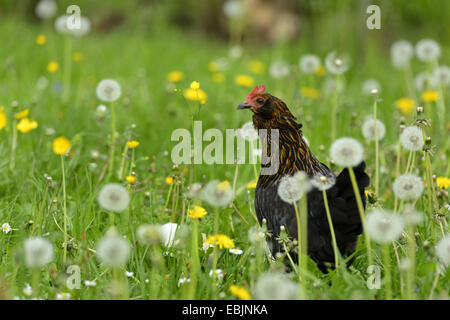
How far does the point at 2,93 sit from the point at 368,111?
3249mm

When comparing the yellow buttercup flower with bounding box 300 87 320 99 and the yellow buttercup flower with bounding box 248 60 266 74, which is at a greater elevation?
the yellow buttercup flower with bounding box 248 60 266 74

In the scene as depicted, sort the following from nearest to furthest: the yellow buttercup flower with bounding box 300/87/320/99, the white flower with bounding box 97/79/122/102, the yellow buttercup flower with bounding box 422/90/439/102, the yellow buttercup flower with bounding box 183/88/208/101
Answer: the yellow buttercup flower with bounding box 183/88/208/101 < the white flower with bounding box 97/79/122/102 < the yellow buttercup flower with bounding box 422/90/439/102 < the yellow buttercup flower with bounding box 300/87/320/99

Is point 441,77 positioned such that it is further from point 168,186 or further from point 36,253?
point 36,253

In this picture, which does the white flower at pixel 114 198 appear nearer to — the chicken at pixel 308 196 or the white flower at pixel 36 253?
→ the white flower at pixel 36 253

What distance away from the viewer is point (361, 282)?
85.0 inches

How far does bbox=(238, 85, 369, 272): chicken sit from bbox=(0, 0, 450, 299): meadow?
3.8 inches

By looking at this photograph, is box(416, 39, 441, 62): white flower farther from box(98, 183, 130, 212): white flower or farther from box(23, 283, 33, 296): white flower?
box(23, 283, 33, 296): white flower

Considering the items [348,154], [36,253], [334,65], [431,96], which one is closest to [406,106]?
[431,96]

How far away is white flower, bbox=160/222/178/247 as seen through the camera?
2471 millimetres

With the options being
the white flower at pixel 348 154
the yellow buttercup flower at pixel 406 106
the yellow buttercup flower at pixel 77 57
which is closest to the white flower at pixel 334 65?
the yellow buttercup flower at pixel 406 106

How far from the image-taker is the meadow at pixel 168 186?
2.02 metres

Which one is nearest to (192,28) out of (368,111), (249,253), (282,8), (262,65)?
(282,8)

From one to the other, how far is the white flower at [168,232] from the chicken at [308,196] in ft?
1.32

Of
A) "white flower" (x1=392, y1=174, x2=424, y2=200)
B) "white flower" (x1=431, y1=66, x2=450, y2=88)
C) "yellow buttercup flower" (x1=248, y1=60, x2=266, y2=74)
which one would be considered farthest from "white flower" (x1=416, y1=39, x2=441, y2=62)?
"white flower" (x1=392, y1=174, x2=424, y2=200)
